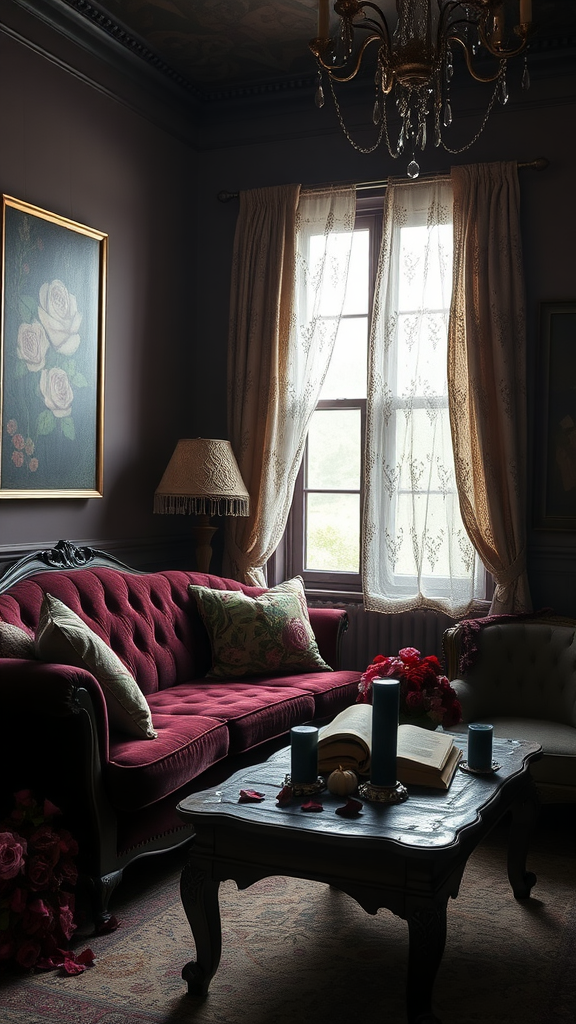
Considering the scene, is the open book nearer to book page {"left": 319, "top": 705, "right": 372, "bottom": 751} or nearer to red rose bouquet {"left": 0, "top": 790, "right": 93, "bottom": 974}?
book page {"left": 319, "top": 705, "right": 372, "bottom": 751}

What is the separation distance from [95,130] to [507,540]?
2812 millimetres

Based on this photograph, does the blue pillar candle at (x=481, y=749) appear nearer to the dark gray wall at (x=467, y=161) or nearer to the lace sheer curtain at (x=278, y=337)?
the dark gray wall at (x=467, y=161)

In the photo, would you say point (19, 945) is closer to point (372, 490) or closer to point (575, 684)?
point (575, 684)

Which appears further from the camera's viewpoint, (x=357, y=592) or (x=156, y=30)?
(x=357, y=592)

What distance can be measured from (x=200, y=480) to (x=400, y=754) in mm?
2305

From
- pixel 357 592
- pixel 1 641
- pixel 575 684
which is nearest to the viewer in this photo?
pixel 1 641

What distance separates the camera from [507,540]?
467cm

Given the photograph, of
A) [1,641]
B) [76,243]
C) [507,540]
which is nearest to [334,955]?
[1,641]

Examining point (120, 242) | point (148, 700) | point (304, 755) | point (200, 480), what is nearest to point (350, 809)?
point (304, 755)

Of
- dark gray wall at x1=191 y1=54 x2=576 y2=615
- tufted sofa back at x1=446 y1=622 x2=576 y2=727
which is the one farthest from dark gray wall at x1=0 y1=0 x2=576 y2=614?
tufted sofa back at x1=446 y1=622 x2=576 y2=727

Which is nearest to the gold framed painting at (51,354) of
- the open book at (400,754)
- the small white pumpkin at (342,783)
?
the open book at (400,754)

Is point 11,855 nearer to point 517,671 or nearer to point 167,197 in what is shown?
point 517,671

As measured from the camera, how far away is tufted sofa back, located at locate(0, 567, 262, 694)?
3.69 m

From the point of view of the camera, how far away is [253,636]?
4.37 m
